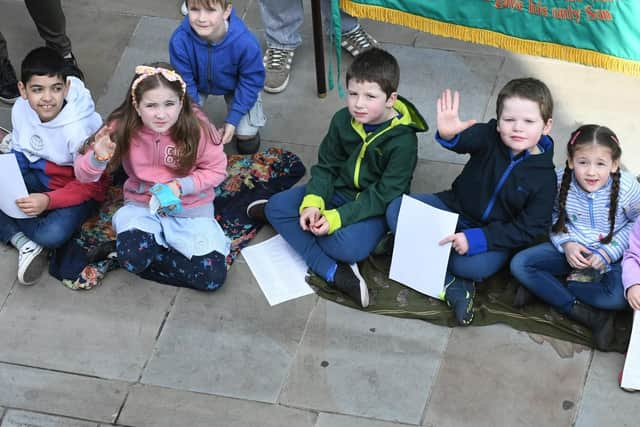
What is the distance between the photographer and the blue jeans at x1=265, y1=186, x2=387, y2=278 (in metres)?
4.27

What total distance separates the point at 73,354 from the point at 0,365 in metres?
0.29

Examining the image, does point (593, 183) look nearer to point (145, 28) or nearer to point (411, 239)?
point (411, 239)

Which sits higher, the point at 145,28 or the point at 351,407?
the point at 145,28

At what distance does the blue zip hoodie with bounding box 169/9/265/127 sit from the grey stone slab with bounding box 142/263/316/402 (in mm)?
900

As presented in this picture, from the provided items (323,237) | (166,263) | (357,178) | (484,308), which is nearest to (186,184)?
(166,263)

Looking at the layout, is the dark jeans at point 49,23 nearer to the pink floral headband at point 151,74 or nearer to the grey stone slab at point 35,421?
the pink floral headband at point 151,74

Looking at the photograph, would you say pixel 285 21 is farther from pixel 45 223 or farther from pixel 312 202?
pixel 45 223

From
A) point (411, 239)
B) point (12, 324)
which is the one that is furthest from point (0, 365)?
point (411, 239)

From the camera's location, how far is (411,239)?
416 cm

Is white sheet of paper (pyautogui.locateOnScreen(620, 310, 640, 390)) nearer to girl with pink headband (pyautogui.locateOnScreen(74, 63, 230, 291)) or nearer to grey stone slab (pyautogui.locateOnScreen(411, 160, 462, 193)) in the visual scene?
grey stone slab (pyautogui.locateOnScreen(411, 160, 462, 193))

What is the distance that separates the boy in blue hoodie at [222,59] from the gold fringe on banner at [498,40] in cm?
53

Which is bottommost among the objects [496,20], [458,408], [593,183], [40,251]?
[458,408]

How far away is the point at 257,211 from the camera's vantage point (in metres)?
4.56

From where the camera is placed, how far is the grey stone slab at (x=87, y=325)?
4.09 metres
